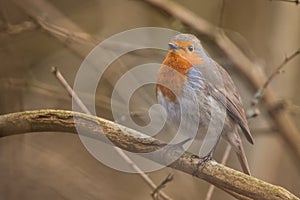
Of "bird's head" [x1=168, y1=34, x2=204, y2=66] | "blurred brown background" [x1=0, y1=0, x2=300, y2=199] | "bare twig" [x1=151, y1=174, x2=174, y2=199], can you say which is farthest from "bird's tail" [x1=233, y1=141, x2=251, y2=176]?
"blurred brown background" [x1=0, y1=0, x2=300, y2=199]

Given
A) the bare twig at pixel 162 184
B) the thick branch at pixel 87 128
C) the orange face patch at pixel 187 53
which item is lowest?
the bare twig at pixel 162 184

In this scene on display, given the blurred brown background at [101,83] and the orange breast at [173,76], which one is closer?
the orange breast at [173,76]

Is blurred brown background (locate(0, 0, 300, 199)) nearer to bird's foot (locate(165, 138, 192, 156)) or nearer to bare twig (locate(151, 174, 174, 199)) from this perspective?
bare twig (locate(151, 174, 174, 199))

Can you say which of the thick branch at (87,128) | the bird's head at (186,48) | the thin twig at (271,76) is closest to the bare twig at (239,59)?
the thin twig at (271,76)

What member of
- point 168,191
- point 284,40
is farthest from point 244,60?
point 168,191

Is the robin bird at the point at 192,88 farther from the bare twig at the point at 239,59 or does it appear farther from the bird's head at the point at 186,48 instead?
the bare twig at the point at 239,59

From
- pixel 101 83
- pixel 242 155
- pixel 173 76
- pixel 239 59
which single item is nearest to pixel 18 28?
pixel 101 83

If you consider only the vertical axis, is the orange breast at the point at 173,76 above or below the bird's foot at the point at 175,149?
above
